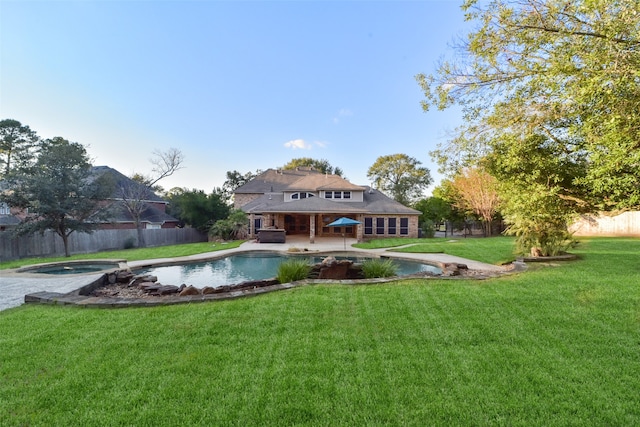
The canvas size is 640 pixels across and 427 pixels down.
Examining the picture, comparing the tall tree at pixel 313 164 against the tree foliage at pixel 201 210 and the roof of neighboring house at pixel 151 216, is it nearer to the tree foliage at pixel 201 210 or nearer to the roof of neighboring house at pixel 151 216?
the tree foliage at pixel 201 210

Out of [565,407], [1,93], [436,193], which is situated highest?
[1,93]

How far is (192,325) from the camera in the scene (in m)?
4.03

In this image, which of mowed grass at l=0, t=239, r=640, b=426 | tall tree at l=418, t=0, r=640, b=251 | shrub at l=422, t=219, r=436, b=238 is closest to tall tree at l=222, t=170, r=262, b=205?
shrub at l=422, t=219, r=436, b=238

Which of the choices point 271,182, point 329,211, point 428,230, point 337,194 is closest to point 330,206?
point 329,211

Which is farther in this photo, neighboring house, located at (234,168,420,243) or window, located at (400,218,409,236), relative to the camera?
window, located at (400,218,409,236)

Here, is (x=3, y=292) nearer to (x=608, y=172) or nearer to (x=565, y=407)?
(x=565, y=407)

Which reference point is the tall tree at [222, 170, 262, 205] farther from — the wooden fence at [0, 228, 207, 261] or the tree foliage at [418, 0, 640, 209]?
the tree foliage at [418, 0, 640, 209]

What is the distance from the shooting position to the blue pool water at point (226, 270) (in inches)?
376

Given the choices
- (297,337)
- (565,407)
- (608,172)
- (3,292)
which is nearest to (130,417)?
(297,337)

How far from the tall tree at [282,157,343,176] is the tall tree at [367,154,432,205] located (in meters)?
8.41

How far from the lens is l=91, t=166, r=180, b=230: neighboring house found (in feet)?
73.6

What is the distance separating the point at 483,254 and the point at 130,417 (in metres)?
13.2

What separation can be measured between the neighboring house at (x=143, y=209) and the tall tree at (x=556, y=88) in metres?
22.3

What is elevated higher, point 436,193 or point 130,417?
point 436,193
